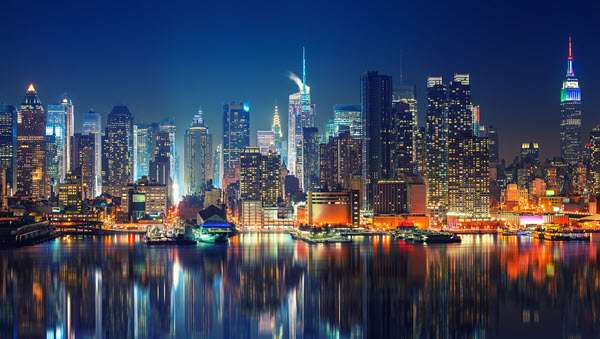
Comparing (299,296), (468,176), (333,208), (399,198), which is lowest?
(299,296)

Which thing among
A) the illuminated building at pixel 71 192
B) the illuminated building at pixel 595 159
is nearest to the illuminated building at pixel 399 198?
the illuminated building at pixel 595 159

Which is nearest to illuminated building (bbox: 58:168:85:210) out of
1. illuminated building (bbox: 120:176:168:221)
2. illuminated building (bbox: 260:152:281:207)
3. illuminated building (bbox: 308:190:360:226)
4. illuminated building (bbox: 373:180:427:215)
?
illuminated building (bbox: 120:176:168:221)

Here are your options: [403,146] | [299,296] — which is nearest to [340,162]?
[403,146]

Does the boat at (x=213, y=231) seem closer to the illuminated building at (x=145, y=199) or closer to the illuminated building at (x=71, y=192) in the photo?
the illuminated building at (x=71, y=192)

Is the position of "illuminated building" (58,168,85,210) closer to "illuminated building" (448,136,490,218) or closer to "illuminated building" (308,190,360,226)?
"illuminated building" (308,190,360,226)

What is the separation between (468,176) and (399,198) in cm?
1855

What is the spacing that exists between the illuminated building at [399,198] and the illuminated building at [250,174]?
3077cm

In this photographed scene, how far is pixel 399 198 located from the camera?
150 m

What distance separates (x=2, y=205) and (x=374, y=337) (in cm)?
11478

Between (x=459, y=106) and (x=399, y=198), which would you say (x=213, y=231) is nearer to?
(x=399, y=198)

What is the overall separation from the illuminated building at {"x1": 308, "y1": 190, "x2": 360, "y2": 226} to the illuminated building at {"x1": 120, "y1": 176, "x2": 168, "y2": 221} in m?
42.4

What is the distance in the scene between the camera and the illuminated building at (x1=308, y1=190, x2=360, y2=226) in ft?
439

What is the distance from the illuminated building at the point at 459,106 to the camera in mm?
179375

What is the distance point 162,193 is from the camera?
17250 cm
